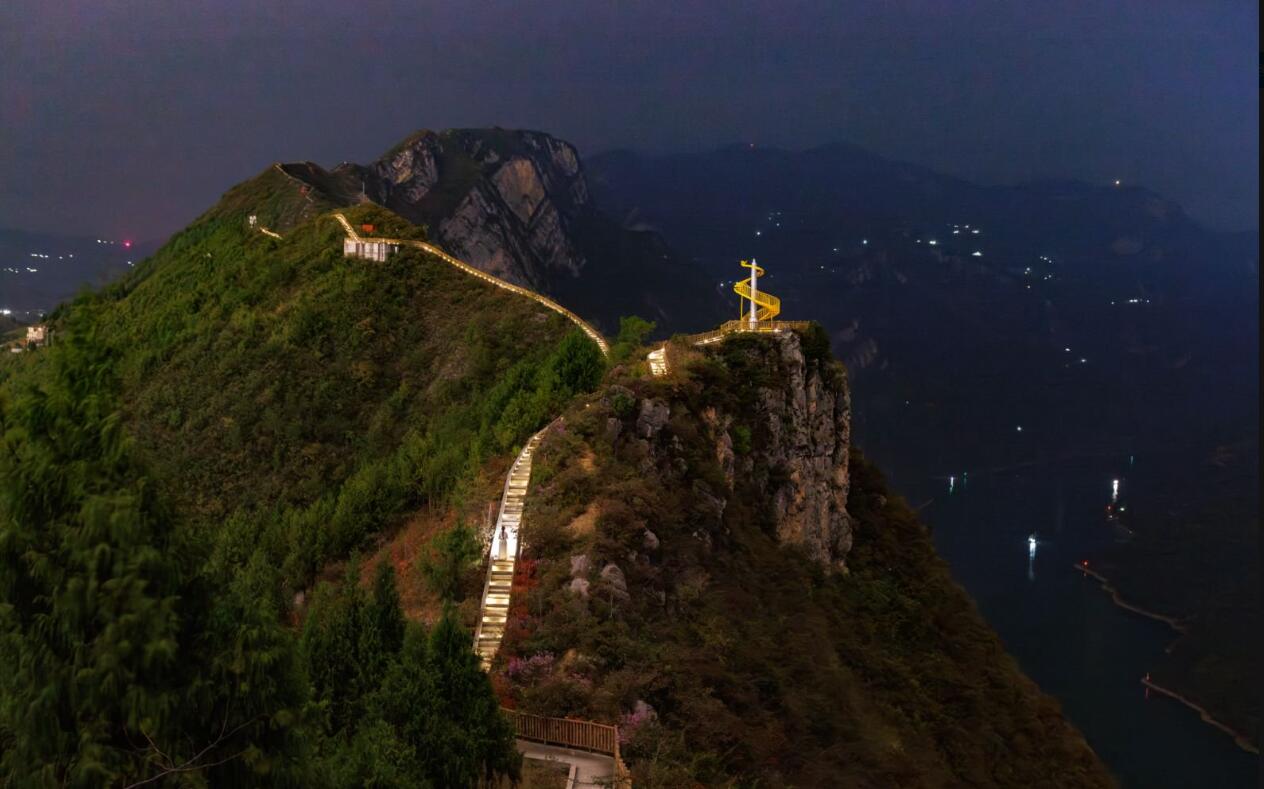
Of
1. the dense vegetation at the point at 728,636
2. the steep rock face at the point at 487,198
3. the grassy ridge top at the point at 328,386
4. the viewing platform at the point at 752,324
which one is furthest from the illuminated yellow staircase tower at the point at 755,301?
the steep rock face at the point at 487,198

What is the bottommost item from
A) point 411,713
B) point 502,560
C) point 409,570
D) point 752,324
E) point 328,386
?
point 411,713

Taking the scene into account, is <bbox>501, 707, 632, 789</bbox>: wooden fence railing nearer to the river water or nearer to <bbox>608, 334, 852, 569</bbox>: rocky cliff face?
<bbox>608, 334, 852, 569</bbox>: rocky cliff face

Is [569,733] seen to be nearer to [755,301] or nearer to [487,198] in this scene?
[755,301]

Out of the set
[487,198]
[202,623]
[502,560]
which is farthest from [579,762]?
[487,198]

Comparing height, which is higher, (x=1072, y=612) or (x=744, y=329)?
(x=744, y=329)

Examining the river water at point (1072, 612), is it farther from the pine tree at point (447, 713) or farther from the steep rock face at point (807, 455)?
the pine tree at point (447, 713)

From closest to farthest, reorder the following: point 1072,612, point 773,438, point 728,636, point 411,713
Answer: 1. point 411,713
2. point 728,636
3. point 773,438
4. point 1072,612
